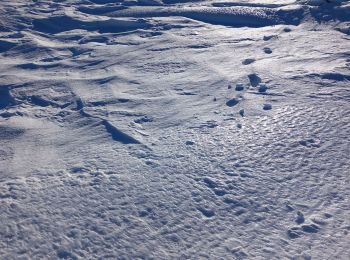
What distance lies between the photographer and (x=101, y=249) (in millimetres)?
1779

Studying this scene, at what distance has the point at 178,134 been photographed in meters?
2.45

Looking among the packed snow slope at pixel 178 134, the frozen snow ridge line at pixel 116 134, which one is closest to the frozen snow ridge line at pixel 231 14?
the packed snow slope at pixel 178 134

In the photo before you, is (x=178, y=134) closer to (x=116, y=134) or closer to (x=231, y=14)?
(x=116, y=134)

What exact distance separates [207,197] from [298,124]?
83 cm

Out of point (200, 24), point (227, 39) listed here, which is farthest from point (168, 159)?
point (200, 24)

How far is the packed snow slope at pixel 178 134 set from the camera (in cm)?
184

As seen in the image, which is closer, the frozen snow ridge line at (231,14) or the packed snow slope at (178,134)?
the packed snow slope at (178,134)

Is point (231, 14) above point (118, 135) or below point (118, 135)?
above

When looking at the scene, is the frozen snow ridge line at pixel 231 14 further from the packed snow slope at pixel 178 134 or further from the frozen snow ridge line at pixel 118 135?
the frozen snow ridge line at pixel 118 135

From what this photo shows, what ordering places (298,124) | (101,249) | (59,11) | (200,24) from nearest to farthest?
(101,249)
(298,124)
(200,24)
(59,11)

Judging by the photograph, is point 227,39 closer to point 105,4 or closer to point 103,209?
point 105,4

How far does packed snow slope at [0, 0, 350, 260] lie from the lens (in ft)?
6.05

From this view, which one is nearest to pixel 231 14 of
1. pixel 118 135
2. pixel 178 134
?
pixel 178 134

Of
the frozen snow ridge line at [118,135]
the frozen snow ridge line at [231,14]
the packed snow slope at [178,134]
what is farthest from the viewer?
the frozen snow ridge line at [231,14]
